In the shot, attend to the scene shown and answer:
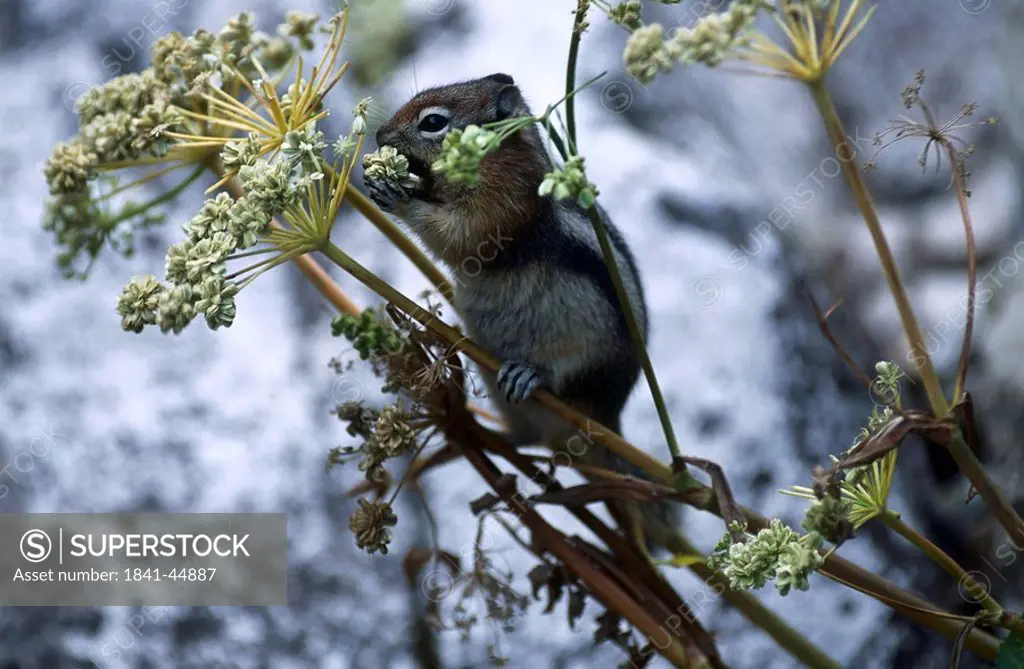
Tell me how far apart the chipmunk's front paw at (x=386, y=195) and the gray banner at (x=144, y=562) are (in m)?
0.64

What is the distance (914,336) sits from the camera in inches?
38.5

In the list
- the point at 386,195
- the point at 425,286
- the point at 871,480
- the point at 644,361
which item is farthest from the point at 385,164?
the point at 425,286

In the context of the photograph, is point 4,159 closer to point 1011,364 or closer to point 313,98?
point 313,98

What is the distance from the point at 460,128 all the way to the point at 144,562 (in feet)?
2.86

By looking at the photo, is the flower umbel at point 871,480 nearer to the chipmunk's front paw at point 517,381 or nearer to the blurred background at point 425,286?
the chipmunk's front paw at point 517,381

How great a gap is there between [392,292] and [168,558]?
0.80m

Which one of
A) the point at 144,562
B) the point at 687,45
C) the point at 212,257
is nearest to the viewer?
the point at 687,45

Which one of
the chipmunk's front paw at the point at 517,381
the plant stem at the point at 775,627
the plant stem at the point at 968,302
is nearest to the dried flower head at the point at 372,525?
the chipmunk's front paw at the point at 517,381

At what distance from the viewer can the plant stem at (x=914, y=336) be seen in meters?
0.92

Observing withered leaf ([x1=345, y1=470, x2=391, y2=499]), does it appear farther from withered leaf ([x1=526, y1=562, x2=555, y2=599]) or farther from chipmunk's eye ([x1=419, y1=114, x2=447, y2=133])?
chipmunk's eye ([x1=419, y1=114, x2=447, y2=133])

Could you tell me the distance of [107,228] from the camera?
124cm

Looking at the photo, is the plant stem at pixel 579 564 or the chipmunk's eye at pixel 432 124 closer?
the plant stem at pixel 579 564

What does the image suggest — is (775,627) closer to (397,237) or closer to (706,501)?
(706,501)

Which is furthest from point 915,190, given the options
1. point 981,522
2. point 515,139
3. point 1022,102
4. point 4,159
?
point 4,159
